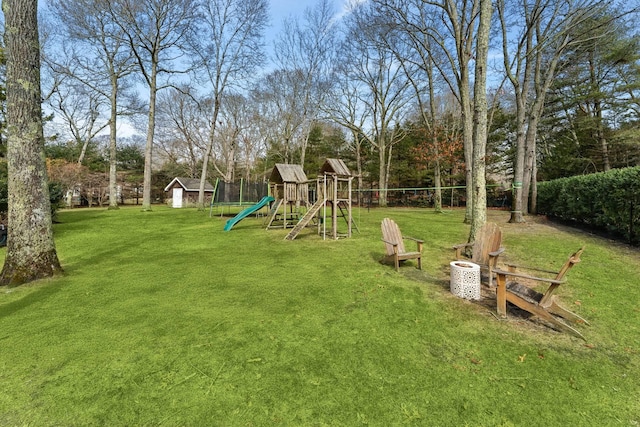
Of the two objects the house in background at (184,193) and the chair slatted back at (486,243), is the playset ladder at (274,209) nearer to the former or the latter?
the chair slatted back at (486,243)

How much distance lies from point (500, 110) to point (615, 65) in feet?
29.3

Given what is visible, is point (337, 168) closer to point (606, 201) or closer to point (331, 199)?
point (331, 199)

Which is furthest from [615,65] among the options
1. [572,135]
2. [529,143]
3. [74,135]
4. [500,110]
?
[74,135]

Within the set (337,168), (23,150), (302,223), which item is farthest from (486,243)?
(23,150)

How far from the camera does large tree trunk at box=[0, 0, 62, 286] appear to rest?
4477mm

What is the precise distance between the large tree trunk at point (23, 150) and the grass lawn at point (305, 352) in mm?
547

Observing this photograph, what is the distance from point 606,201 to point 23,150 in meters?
13.4

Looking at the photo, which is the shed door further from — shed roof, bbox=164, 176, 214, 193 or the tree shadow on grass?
the tree shadow on grass

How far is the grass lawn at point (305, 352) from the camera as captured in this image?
6.80 feet

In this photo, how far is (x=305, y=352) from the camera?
9.12 ft

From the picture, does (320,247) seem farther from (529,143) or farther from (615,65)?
(615,65)

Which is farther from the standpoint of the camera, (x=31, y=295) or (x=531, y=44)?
(x=531, y=44)

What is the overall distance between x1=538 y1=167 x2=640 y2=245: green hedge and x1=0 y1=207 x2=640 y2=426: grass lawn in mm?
2921

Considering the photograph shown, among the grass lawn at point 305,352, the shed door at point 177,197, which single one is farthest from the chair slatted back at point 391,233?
the shed door at point 177,197
